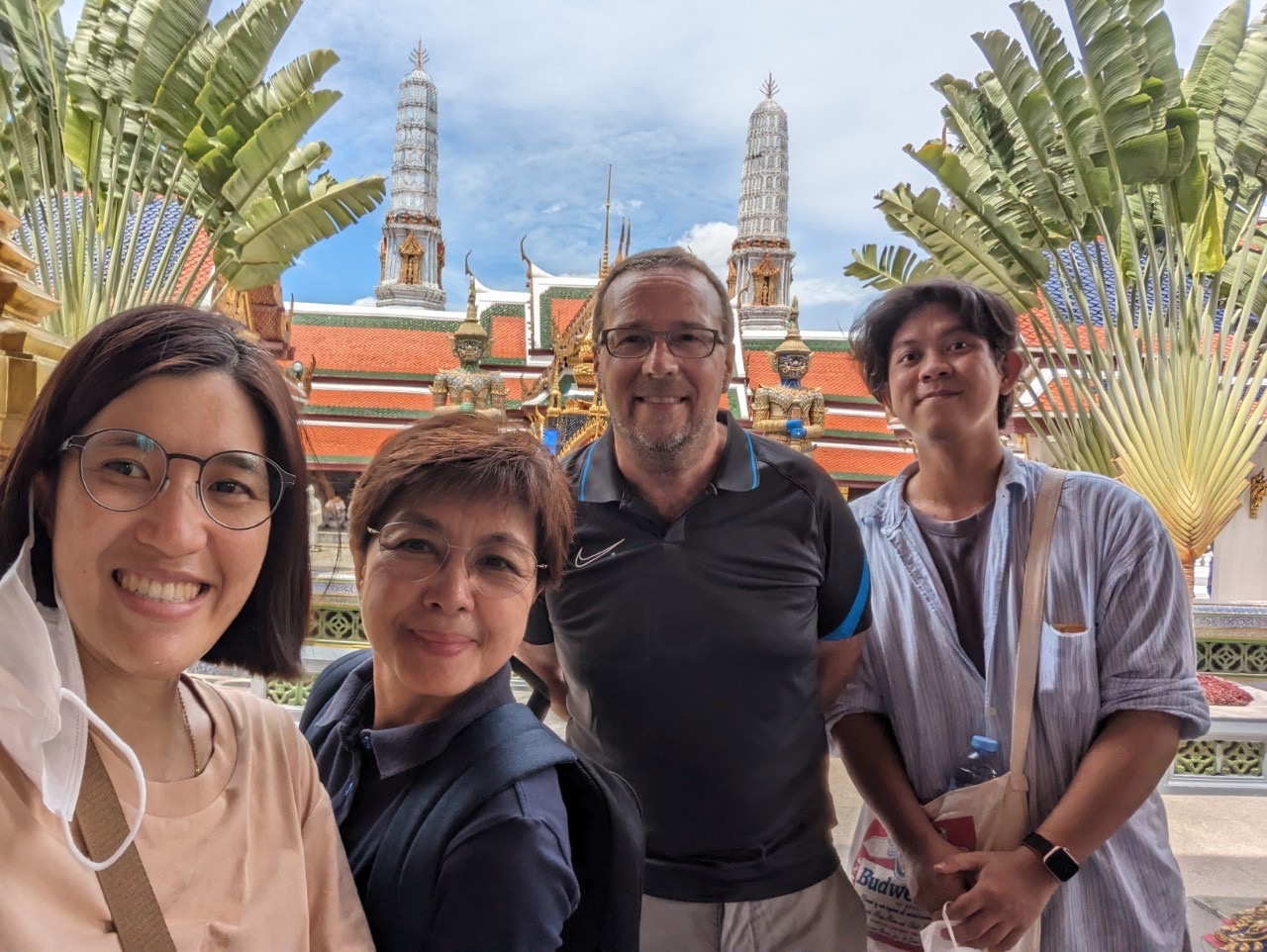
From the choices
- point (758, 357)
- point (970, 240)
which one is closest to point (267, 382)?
point (970, 240)

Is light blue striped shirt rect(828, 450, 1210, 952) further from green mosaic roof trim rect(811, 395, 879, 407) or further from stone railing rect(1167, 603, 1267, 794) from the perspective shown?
green mosaic roof trim rect(811, 395, 879, 407)

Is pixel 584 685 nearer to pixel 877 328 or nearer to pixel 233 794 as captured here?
pixel 233 794

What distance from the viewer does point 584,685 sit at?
1.43 meters

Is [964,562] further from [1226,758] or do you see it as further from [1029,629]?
[1226,758]

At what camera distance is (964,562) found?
59.9 inches

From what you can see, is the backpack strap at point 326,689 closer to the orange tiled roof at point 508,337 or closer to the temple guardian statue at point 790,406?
the temple guardian statue at point 790,406

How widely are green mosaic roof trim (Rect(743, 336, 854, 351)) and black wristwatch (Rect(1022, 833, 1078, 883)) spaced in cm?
974

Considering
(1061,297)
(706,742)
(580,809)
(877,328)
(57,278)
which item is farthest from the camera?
(1061,297)

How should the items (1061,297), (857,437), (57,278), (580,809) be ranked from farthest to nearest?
(857,437) < (1061,297) < (57,278) < (580,809)

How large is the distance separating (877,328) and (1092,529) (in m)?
0.54

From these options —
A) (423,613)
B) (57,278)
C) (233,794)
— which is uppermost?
(57,278)

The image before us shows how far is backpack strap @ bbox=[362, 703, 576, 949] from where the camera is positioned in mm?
809

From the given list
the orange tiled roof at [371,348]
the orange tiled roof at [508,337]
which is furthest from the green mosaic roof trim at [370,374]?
the orange tiled roof at [508,337]

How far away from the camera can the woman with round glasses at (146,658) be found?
626 mm
